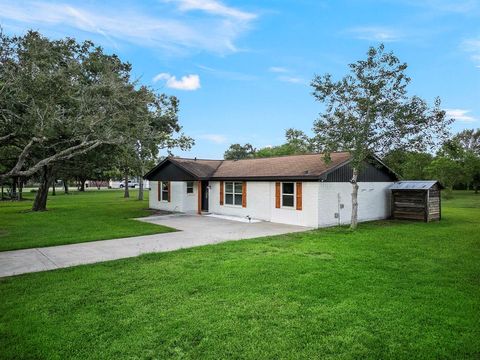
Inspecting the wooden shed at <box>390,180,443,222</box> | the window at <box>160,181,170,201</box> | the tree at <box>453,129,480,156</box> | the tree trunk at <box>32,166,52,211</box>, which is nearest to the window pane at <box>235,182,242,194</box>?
the window at <box>160,181,170,201</box>

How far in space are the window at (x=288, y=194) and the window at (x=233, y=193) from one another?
10.6 feet

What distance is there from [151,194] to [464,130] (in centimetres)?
6570

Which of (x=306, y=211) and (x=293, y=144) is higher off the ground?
(x=293, y=144)

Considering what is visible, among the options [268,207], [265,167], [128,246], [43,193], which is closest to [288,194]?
[268,207]

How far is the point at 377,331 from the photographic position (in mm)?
4305

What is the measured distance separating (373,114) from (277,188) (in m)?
5.29

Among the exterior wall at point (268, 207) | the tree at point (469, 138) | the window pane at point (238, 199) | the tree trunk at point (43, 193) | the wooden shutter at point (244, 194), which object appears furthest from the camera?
the tree at point (469, 138)

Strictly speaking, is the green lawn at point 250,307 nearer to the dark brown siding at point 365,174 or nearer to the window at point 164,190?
the dark brown siding at point 365,174

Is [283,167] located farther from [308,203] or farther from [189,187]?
[189,187]

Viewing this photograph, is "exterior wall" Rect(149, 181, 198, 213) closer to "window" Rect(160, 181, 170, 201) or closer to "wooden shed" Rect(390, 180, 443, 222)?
"window" Rect(160, 181, 170, 201)

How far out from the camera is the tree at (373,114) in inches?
Answer: 487

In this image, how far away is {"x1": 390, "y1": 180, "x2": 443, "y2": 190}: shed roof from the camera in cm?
1608

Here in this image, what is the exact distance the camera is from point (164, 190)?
71.2 feet

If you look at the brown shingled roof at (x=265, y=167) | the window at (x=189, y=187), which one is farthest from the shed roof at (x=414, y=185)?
the window at (x=189, y=187)
